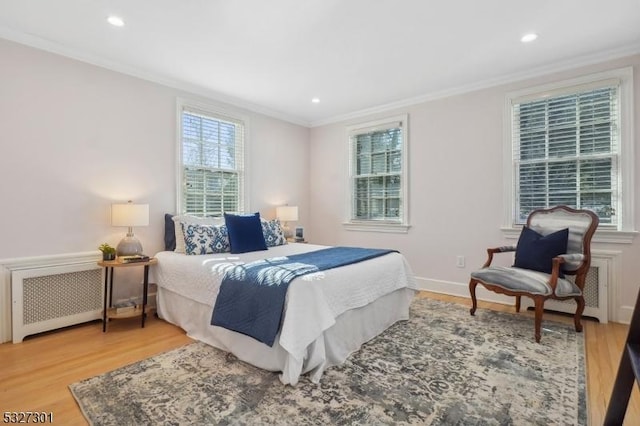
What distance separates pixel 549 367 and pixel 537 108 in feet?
8.58

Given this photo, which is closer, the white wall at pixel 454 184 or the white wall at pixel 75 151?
the white wall at pixel 75 151

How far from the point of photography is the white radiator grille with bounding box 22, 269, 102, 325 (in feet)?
9.03

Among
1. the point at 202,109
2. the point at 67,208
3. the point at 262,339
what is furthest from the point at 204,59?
the point at 262,339

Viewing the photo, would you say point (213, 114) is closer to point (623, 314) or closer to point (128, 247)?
point (128, 247)

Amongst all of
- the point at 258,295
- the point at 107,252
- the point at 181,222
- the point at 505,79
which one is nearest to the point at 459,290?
the point at 505,79

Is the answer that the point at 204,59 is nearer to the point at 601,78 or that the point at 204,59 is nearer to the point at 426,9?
the point at 426,9

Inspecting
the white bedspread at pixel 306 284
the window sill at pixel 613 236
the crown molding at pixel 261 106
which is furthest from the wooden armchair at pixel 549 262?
the crown molding at pixel 261 106

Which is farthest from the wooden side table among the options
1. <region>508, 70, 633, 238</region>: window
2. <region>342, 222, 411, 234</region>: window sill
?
<region>508, 70, 633, 238</region>: window

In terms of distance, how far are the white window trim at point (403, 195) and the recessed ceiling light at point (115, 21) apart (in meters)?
3.13

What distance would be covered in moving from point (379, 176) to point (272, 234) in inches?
71.7

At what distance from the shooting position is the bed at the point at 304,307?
2.03m

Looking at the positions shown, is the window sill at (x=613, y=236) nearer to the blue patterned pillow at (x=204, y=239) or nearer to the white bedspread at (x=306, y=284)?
the white bedspread at (x=306, y=284)

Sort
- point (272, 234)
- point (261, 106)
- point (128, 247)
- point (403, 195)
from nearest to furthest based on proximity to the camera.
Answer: point (128, 247)
point (272, 234)
point (403, 195)
point (261, 106)

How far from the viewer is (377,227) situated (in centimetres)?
471
